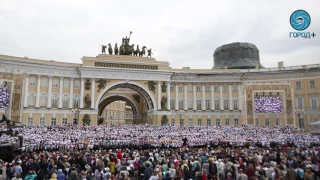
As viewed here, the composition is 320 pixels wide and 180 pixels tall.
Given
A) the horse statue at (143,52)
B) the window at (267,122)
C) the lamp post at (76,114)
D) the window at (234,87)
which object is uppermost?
the horse statue at (143,52)

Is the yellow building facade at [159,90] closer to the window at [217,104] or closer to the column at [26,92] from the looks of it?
the window at [217,104]

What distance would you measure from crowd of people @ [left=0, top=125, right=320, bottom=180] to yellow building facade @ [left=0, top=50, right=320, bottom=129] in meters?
8.24

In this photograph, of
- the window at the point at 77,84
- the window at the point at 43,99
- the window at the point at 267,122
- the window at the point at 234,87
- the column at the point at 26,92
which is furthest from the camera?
the window at the point at 234,87

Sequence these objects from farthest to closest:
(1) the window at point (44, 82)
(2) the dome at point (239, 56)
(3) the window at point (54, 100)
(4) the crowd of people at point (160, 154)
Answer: (2) the dome at point (239, 56) → (3) the window at point (54, 100) → (1) the window at point (44, 82) → (4) the crowd of people at point (160, 154)

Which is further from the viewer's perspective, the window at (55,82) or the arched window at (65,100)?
the arched window at (65,100)

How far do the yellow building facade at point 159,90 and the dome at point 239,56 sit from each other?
11.2m

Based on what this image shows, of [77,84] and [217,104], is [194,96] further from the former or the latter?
[77,84]

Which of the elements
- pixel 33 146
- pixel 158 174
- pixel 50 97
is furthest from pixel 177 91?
pixel 158 174

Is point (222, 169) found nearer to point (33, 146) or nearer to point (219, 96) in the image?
point (33, 146)

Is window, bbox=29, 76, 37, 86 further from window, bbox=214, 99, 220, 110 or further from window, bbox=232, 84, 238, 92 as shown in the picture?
window, bbox=232, 84, 238, 92

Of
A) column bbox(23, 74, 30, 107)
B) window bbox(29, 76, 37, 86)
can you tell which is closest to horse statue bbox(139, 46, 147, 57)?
window bbox(29, 76, 37, 86)

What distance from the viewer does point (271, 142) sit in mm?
31031

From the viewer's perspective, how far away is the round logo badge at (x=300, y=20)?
22327mm

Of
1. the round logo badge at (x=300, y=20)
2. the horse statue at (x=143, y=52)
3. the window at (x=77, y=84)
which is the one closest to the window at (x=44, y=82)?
the window at (x=77, y=84)
